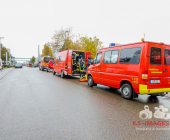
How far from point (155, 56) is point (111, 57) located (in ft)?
6.80

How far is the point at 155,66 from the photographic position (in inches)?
222

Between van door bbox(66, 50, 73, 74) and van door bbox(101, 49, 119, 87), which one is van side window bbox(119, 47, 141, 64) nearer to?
van door bbox(101, 49, 119, 87)

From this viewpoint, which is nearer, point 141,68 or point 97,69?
point 141,68

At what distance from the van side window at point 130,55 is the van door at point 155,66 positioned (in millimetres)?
429

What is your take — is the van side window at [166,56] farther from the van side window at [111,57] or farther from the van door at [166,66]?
the van side window at [111,57]

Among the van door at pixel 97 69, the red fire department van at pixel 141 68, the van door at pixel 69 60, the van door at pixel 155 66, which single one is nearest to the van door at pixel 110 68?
the red fire department van at pixel 141 68

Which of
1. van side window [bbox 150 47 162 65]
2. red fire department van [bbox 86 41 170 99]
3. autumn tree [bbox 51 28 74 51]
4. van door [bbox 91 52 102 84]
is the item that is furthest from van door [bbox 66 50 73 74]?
autumn tree [bbox 51 28 74 51]

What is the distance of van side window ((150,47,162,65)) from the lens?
18.3 ft

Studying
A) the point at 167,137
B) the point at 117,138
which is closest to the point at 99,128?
the point at 117,138

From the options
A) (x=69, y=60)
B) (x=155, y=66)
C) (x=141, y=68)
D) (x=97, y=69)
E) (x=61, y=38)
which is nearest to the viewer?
(x=141, y=68)

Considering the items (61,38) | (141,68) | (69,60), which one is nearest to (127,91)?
(141,68)

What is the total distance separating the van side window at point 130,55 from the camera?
570 cm

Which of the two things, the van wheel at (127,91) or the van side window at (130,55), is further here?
the van wheel at (127,91)

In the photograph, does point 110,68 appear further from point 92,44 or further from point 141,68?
point 92,44
